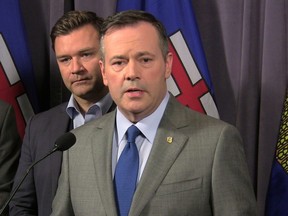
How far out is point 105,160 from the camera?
157 centimetres

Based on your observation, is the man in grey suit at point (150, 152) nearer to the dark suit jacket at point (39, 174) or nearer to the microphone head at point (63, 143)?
the microphone head at point (63, 143)

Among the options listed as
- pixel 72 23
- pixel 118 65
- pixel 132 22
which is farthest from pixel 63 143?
pixel 72 23

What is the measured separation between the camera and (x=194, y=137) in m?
1.54

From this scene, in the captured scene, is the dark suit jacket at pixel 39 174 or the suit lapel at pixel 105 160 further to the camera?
the dark suit jacket at pixel 39 174

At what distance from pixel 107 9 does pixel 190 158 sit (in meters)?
1.11

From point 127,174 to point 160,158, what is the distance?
101mm

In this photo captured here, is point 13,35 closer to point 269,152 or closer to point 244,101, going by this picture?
point 244,101

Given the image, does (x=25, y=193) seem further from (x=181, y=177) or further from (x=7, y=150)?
(x=181, y=177)

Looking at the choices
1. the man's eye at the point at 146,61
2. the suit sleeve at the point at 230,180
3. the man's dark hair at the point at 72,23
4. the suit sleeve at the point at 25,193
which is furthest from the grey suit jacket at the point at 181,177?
the man's dark hair at the point at 72,23

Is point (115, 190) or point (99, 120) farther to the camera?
point (99, 120)

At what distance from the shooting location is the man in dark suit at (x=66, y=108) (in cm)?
201

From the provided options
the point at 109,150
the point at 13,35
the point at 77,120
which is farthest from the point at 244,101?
the point at 13,35

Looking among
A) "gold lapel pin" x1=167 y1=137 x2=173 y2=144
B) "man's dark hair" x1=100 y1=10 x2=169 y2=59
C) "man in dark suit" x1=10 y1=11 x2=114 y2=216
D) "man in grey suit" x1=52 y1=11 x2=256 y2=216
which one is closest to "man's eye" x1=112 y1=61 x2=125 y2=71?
"man in grey suit" x1=52 y1=11 x2=256 y2=216

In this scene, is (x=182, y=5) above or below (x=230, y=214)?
above
